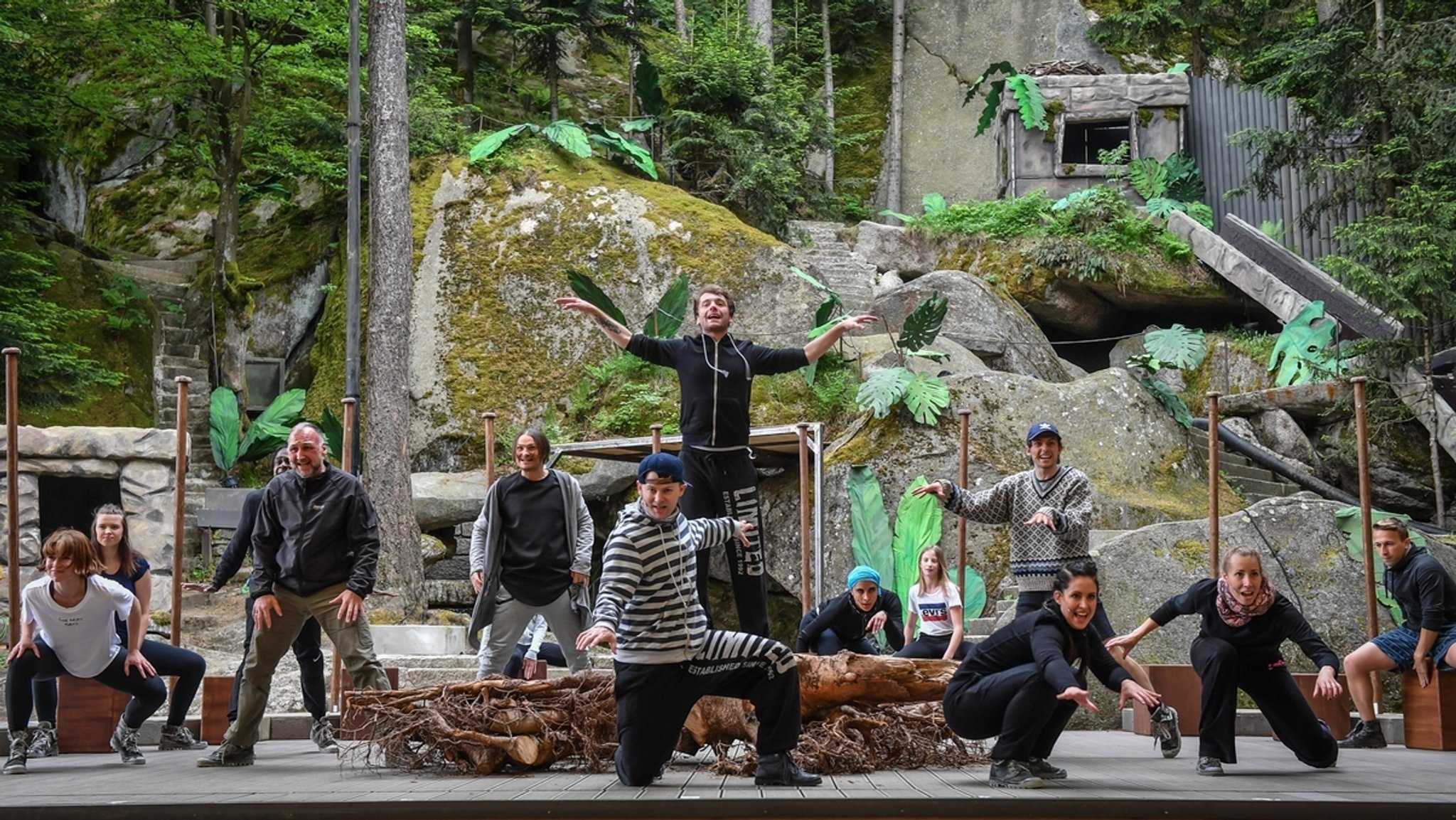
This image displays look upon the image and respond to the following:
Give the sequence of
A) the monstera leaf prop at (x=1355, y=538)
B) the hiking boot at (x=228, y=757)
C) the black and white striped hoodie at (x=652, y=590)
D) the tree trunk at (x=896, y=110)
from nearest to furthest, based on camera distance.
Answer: the black and white striped hoodie at (x=652, y=590), the hiking boot at (x=228, y=757), the monstera leaf prop at (x=1355, y=538), the tree trunk at (x=896, y=110)

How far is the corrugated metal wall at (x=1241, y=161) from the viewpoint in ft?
65.7

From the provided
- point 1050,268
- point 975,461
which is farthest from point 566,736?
point 1050,268

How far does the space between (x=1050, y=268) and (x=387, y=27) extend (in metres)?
11.2

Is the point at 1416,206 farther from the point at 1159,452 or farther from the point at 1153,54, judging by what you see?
the point at 1153,54

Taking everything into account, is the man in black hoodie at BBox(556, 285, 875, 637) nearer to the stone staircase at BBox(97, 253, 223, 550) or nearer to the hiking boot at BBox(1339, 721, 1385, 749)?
the hiking boot at BBox(1339, 721, 1385, 749)

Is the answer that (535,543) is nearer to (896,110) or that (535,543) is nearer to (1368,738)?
(1368,738)

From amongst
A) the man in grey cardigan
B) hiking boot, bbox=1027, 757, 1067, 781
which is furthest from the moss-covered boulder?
hiking boot, bbox=1027, 757, 1067, 781

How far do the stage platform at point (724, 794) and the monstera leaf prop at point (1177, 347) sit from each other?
1040 cm

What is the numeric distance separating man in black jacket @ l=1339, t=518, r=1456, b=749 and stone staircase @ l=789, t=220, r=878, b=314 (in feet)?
36.5

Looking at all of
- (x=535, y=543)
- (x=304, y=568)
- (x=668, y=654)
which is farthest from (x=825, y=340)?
(x=304, y=568)

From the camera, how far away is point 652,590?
5352 millimetres

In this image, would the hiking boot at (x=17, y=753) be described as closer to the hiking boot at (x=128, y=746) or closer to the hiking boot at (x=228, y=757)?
the hiking boot at (x=128, y=746)

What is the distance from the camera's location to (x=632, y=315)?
57.7 feet

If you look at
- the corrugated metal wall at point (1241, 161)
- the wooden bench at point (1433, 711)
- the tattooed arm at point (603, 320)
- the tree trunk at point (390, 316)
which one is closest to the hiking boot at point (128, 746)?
the tattooed arm at point (603, 320)
